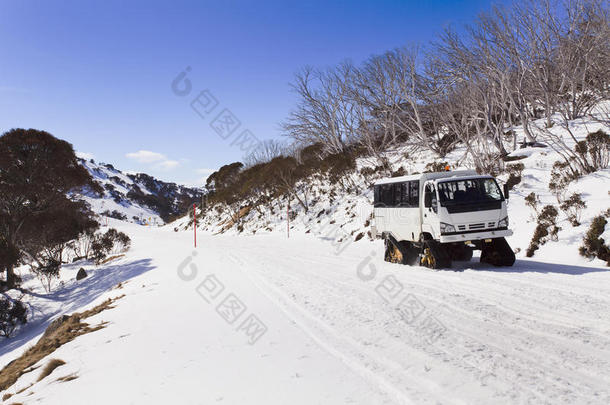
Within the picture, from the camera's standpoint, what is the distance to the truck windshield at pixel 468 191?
9742mm

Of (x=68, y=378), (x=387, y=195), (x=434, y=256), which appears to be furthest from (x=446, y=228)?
(x=68, y=378)

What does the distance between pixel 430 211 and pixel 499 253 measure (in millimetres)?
2171

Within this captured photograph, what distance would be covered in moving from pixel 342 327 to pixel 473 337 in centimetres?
191

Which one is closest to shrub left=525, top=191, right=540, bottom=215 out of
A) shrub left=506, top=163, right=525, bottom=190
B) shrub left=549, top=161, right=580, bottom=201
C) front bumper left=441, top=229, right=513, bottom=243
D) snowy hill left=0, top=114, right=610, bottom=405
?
shrub left=549, top=161, right=580, bottom=201

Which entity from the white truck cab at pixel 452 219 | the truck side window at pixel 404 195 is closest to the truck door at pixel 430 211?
the white truck cab at pixel 452 219

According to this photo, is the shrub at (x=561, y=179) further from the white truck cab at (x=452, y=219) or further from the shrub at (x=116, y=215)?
the shrub at (x=116, y=215)

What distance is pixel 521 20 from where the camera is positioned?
2036cm

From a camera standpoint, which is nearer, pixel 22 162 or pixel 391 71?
pixel 22 162

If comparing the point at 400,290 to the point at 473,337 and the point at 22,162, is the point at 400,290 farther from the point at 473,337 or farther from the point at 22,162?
the point at 22,162

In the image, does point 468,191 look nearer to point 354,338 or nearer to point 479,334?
point 479,334

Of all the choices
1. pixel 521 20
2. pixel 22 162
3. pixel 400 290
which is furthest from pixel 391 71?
pixel 22 162

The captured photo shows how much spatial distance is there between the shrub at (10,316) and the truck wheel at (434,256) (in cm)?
1862

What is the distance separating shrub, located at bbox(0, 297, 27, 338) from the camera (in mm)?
16156

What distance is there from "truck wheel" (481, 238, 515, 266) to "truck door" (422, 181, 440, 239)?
152 centimetres
